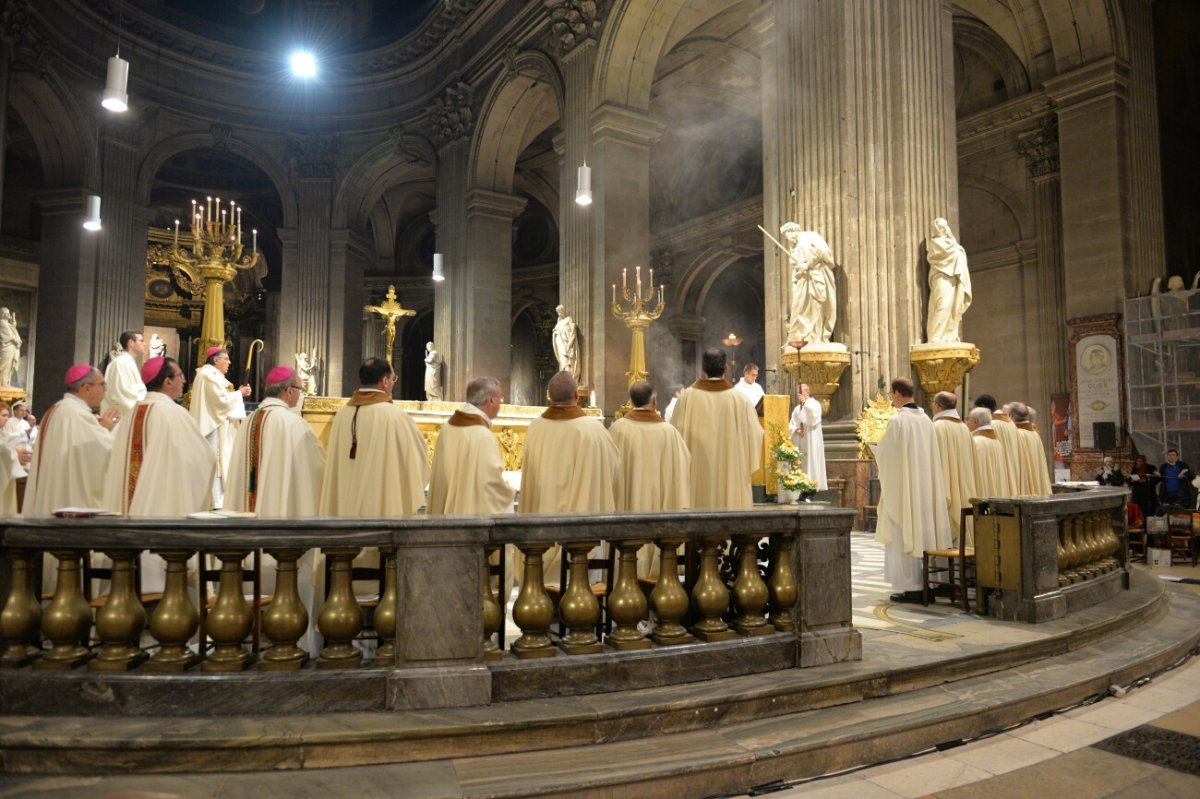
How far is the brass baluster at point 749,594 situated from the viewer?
Answer: 3.48 m

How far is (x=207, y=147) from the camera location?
21.5 metres

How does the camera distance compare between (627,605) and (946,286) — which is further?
(946,286)

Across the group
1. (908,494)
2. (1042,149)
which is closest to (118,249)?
(908,494)

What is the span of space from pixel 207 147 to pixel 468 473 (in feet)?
69.4

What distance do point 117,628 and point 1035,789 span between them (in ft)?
10.8

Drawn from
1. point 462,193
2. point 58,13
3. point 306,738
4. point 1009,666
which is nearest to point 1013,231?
point 462,193

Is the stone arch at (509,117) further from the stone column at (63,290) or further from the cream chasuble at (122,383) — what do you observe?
the cream chasuble at (122,383)

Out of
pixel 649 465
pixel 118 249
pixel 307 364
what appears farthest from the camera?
pixel 307 364

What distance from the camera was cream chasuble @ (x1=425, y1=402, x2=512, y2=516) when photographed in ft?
14.0

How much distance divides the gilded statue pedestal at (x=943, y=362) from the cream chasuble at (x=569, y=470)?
22.3ft

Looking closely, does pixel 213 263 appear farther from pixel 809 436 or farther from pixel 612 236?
pixel 612 236

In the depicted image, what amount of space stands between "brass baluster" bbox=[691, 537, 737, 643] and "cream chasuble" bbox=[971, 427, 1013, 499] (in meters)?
3.41

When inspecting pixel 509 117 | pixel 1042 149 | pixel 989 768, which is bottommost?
pixel 989 768

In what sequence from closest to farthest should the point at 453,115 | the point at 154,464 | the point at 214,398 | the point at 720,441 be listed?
the point at 154,464
the point at 720,441
the point at 214,398
the point at 453,115
